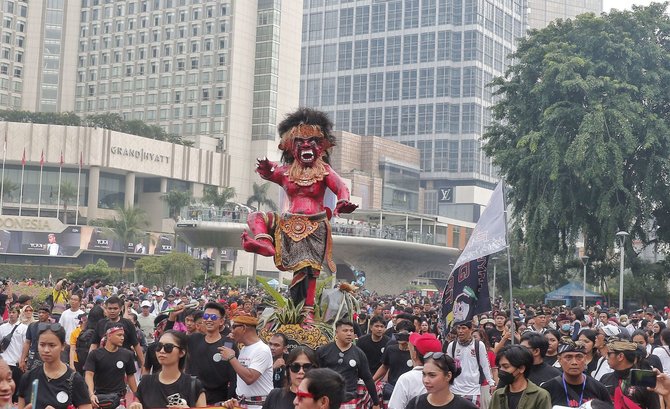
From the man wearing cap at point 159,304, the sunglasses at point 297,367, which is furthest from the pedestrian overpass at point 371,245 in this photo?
the sunglasses at point 297,367

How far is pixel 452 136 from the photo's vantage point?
104m

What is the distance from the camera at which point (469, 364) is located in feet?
36.3

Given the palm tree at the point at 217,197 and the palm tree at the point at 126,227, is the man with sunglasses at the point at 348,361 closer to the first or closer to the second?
the palm tree at the point at 126,227

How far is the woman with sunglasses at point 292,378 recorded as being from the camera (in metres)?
6.55

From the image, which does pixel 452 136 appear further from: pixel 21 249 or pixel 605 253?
pixel 605 253

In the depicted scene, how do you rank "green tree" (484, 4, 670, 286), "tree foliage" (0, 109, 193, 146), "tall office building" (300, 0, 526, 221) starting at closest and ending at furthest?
"green tree" (484, 4, 670, 286)
"tree foliage" (0, 109, 193, 146)
"tall office building" (300, 0, 526, 221)

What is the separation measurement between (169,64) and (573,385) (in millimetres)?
95947

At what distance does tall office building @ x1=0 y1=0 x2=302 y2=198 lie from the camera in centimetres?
9619

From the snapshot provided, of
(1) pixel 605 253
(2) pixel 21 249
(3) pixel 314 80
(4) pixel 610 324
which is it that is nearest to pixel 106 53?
(3) pixel 314 80

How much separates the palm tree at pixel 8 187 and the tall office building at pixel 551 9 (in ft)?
260

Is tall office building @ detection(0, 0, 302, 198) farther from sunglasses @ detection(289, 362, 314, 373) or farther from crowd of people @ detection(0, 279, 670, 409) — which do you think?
sunglasses @ detection(289, 362, 314, 373)

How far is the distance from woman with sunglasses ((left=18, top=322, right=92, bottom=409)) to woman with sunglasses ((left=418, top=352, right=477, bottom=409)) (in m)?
2.38

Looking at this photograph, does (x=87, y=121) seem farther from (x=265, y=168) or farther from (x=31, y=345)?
(x=31, y=345)

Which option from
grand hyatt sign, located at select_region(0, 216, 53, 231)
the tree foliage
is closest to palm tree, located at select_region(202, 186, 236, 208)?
the tree foliage
